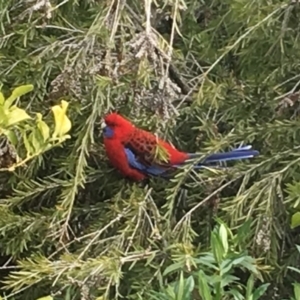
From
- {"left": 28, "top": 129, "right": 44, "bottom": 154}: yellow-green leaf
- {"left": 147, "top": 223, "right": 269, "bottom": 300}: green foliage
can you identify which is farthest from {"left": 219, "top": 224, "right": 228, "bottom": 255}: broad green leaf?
{"left": 28, "top": 129, "right": 44, "bottom": 154}: yellow-green leaf

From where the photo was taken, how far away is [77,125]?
5.69ft

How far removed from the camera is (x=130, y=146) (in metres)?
1.84

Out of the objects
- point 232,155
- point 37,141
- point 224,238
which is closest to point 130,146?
point 232,155

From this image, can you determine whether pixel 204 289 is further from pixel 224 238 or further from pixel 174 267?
pixel 174 267

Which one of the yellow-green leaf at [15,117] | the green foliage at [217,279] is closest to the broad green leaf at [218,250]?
the green foliage at [217,279]

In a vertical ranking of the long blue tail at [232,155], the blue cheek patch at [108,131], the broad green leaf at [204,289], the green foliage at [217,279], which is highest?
the broad green leaf at [204,289]

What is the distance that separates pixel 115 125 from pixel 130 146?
4.5 inches

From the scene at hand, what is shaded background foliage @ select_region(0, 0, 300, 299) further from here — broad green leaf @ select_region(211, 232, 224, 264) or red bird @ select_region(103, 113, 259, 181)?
broad green leaf @ select_region(211, 232, 224, 264)

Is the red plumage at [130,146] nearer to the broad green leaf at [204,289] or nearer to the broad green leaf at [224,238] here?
the broad green leaf at [224,238]

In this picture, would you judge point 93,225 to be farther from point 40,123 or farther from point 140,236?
point 40,123

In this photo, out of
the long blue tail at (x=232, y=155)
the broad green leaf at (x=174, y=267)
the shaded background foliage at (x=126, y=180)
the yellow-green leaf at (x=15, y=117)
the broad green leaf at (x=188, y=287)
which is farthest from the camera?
the long blue tail at (x=232, y=155)

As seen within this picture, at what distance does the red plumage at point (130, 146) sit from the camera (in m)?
1.71

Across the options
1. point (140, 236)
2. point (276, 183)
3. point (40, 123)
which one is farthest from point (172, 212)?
point (40, 123)

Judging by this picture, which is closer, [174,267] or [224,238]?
[224,238]
